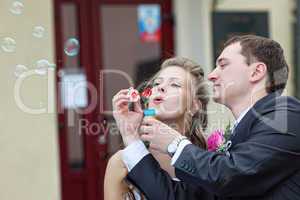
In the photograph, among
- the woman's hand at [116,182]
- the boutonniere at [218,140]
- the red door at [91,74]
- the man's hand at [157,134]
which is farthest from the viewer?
the red door at [91,74]

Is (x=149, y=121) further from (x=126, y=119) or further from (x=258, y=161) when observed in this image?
(x=258, y=161)

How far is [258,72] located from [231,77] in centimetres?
9

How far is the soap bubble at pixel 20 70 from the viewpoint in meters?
4.27

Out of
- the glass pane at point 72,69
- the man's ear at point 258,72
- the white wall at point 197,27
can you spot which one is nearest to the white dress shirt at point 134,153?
the man's ear at point 258,72

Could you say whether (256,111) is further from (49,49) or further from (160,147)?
(49,49)

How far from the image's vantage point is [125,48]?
538 cm

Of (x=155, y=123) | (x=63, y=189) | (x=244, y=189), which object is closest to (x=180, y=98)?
(x=155, y=123)

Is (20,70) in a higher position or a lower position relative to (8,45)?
lower

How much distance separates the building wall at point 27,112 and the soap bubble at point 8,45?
0.02m

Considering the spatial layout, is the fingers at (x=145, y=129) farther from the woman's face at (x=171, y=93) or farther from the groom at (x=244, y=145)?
the woman's face at (x=171, y=93)

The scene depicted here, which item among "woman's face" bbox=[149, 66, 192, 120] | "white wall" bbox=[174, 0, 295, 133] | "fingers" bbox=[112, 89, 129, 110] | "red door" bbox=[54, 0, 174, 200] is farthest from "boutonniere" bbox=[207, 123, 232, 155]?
"white wall" bbox=[174, 0, 295, 133]

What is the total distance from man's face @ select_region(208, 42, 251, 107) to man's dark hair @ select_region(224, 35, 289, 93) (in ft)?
0.09

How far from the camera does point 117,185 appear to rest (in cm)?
194

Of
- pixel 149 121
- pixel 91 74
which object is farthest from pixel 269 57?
pixel 91 74
